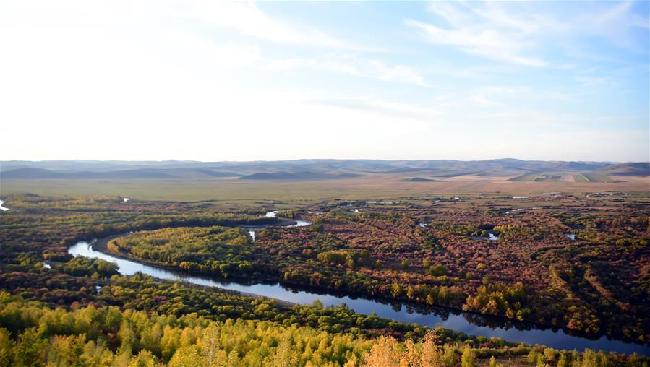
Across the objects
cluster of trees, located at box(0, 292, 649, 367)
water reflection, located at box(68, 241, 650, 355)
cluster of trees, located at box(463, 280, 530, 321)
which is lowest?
water reflection, located at box(68, 241, 650, 355)

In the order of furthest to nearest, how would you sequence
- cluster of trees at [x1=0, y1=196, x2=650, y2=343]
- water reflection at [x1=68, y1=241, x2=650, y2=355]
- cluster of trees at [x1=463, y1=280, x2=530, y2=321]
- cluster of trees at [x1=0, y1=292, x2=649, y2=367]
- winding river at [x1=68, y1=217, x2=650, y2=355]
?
cluster of trees at [x1=0, y1=196, x2=650, y2=343]
cluster of trees at [x1=463, y1=280, x2=530, y2=321]
water reflection at [x1=68, y1=241, x2=650, y2=355]
winding river at [x1=68, y1=217, x2=650, y2=355]
cluster of trees at [x1=0, y1=292, x2=649, y2=367]

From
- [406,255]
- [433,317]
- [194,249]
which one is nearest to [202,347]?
[433,317]

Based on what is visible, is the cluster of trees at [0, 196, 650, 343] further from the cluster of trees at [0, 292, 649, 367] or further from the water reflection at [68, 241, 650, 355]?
the cluster of trees at [0, 292, 649, 367]

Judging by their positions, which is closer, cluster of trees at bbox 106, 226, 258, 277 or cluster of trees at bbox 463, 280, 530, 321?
cluster of trees at bbox 463, 280, 530, 321

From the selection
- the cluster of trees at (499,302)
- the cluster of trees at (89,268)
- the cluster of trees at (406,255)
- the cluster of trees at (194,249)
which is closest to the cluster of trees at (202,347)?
the cluster of trees at (499,302)

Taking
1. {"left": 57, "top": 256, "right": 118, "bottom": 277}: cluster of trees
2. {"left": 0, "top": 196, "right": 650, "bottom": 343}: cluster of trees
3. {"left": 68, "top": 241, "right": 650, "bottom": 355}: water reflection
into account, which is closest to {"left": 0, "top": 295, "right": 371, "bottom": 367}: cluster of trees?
{"left": 0, "top": 196, "right": 650, "bottom": 343}: cluster of trees

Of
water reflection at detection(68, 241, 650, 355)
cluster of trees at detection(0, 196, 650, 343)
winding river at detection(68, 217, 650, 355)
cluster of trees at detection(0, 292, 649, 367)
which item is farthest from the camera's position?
cluster of trees at detection(0, 196, 650, 343)

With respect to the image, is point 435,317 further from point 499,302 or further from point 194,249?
point 194,249

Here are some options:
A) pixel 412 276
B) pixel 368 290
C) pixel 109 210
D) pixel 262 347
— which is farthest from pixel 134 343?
pixel 109 210

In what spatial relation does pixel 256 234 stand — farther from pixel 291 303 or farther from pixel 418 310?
pixel 418 310
